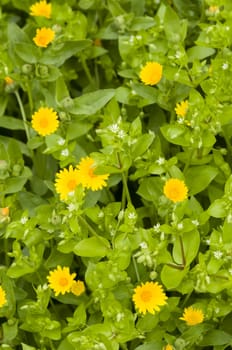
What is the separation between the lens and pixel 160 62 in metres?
1.56

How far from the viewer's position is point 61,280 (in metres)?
1.33

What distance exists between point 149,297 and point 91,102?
19.4 inches

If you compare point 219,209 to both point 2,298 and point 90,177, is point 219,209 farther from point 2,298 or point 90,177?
point 2,298

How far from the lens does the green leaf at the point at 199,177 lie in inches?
56.0

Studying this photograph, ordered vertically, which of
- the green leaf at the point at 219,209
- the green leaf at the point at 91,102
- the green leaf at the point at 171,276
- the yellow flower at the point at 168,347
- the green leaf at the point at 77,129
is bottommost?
the yellow flower at the point at 168,347

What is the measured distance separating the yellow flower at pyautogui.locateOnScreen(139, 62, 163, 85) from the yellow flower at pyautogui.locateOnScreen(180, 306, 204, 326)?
527mm

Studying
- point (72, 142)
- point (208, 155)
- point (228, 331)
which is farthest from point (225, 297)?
point (72, 142)

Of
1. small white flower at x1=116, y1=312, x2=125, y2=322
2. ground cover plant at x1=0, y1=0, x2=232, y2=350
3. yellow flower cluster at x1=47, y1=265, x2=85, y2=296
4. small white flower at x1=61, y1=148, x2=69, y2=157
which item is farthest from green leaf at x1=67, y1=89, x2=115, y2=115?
small white flower at x1=116, y1=312, x2=125, y2=322

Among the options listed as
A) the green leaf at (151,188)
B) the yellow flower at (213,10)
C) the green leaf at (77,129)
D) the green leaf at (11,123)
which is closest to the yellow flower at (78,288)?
the green leaf at (151,188)

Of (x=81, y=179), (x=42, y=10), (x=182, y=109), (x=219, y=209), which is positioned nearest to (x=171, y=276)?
(x=219, y=209)

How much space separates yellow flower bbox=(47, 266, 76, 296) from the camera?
1327mm

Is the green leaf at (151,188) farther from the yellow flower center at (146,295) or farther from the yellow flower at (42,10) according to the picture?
the yellow flower at (42,10)

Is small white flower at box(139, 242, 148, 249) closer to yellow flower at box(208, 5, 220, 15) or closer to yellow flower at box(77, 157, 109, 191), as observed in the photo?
yellow flower at box(77, 157, 109, 191)

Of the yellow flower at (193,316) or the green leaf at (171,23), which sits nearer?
the yellow flower at (193,316)
